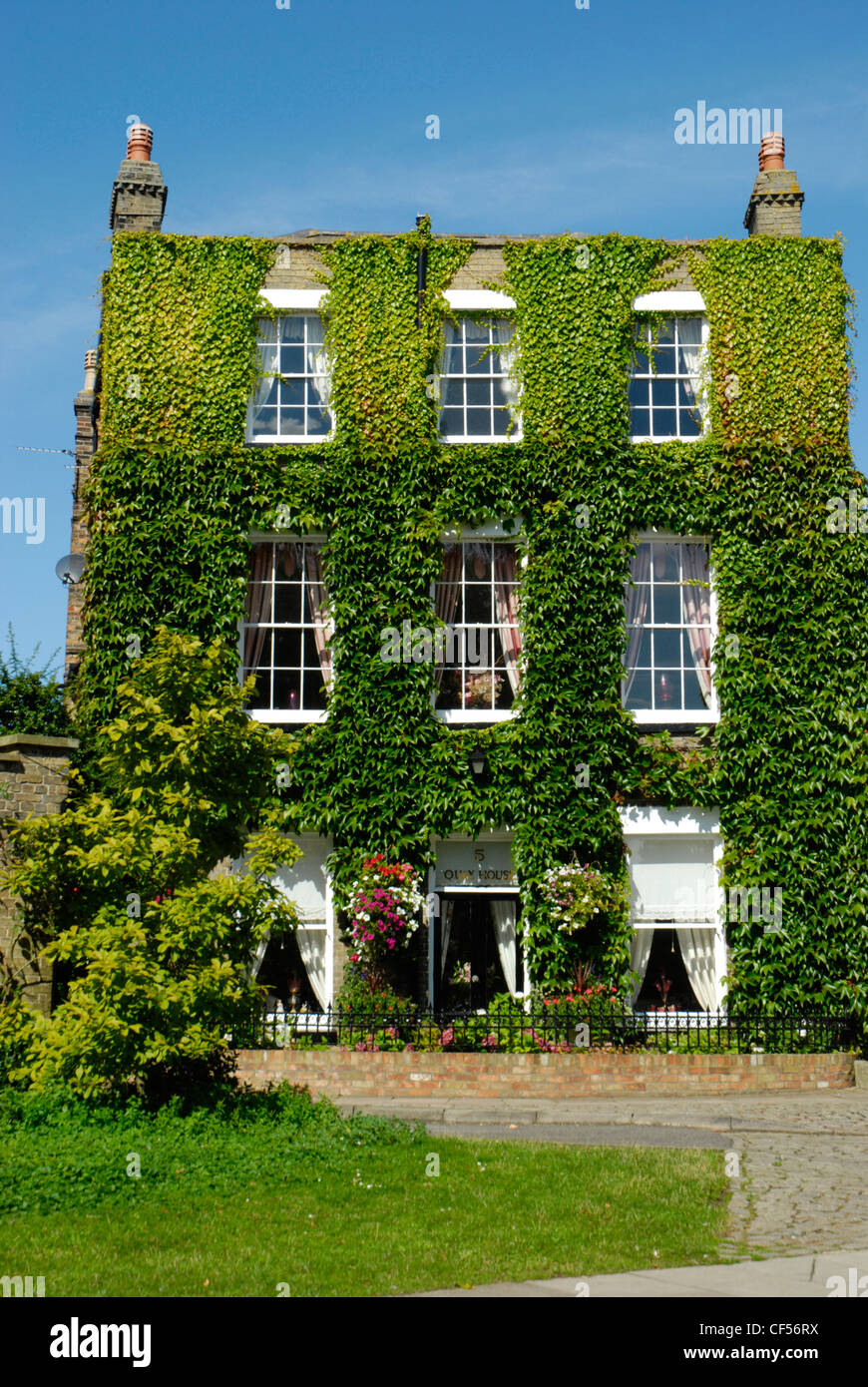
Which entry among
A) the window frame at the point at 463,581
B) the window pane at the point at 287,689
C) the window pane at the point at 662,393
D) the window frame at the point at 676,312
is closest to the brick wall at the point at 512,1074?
the window frame at the point at 463,581

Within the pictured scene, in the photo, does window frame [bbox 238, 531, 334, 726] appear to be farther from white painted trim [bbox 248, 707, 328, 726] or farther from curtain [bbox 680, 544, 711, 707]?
curtain [bbox 680, 544, 711, 707]

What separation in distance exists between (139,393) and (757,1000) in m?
12.8

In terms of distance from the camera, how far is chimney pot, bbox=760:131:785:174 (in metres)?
20.4

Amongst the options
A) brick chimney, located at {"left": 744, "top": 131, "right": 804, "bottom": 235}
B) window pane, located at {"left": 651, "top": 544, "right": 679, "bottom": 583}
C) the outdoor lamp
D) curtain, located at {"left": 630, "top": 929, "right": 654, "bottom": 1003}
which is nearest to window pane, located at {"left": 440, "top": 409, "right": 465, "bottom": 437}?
window pane, located at {"left": 651, "top": 544, "right": 679, "bottom": 583}

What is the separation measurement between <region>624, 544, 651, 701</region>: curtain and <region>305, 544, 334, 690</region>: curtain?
14.8 ft

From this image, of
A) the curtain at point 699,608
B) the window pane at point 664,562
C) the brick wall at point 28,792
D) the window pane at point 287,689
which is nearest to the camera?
the brick wall at point 28,792

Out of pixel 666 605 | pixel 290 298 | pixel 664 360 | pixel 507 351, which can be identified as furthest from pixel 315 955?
pixel 664 360

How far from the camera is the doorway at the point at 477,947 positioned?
1808cm

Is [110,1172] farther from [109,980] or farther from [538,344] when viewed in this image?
[538,344]

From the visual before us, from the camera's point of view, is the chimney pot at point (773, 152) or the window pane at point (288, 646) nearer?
the window pane at point (288, 646)

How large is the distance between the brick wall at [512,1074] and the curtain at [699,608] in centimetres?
564

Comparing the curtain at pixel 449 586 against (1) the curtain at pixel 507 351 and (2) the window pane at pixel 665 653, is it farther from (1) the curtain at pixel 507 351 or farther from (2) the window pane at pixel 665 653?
(2) the window pane at pixel 665 653
